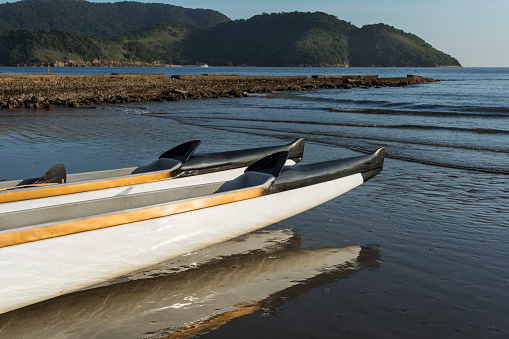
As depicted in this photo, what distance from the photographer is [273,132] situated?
49.8 ft

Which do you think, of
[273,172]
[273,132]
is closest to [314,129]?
[273,132]

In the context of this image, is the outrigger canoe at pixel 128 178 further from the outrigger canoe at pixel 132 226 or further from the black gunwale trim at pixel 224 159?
the outrigger canoe at pixel 132 226

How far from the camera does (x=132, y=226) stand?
3908mm

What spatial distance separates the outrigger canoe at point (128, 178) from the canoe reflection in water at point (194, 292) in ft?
3.70

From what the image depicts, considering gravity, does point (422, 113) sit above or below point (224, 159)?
above

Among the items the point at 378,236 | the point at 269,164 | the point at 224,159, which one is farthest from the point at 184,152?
the point at 378,236

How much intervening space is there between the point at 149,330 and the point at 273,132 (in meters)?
12.0

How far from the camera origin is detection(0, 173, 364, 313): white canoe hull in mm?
3418

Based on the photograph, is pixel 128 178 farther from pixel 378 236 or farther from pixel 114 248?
pixel 378 236

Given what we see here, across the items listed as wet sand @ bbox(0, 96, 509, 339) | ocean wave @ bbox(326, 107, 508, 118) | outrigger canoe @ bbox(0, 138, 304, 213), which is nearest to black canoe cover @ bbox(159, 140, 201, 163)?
outrigger canoe @ bbox(0, 138, 304, 213)

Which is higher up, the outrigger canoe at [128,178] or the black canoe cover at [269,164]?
the black canoe cover at [269,164]

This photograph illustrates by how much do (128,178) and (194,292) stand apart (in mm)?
1905

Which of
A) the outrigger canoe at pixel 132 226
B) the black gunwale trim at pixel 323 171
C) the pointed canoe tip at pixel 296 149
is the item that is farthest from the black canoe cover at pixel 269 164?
the pointed canoe tip at pixel 296 149

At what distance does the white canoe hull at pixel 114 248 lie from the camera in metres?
3.42
